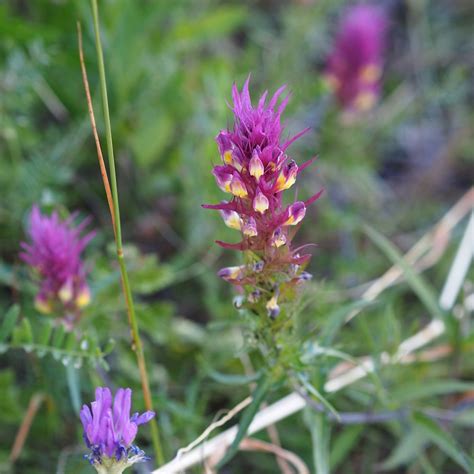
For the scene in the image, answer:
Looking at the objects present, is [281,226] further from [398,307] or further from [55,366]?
[398,307]

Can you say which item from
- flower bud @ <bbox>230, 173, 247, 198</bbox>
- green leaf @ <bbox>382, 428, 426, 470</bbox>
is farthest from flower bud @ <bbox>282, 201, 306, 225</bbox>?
green leaf @ <bbox>382, 428, 426, 470</bbox>

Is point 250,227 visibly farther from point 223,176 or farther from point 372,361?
point 372,361

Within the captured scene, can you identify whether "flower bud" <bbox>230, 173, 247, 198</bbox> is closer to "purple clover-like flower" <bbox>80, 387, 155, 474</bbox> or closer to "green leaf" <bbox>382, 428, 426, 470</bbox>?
"purple clover-like flower" <bbox>80, 387, 155, 474</bbox>

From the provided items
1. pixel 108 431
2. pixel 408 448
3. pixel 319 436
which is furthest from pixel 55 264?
pixel 408 448

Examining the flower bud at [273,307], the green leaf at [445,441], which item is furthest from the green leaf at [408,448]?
the flower bud at [273,307]

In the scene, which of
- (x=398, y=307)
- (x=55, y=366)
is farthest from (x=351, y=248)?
(x=55, y=366)

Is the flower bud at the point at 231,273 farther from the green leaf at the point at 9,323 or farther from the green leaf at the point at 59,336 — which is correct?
the green leaf at the point at 9,323
